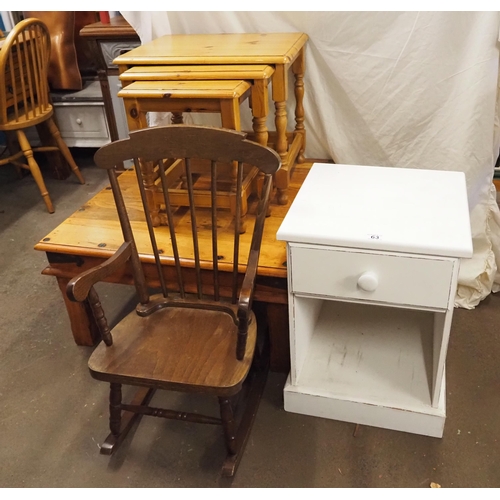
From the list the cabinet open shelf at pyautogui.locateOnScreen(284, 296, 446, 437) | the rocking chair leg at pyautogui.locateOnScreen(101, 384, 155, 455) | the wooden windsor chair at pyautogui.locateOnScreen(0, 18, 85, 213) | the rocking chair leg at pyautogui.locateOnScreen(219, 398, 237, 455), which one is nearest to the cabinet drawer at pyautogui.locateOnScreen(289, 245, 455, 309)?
the cabinet open shelf at pyautogui.locateOnScreen(284, 296, 446, 437)

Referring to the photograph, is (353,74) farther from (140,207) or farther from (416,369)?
(416,369)

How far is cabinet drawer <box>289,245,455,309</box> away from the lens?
3.37ft

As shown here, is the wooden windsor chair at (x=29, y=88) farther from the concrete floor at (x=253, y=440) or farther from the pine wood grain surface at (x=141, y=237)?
the concrete floor at (x=253, y=440)

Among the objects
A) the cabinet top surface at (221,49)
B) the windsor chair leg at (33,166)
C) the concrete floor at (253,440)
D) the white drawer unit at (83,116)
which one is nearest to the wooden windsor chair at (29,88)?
the windsor chair leg at (33,166)

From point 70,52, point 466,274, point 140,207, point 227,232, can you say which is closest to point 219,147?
point 227,232

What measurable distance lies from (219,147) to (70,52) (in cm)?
206

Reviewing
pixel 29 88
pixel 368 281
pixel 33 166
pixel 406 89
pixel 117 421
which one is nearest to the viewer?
pixel 368 281

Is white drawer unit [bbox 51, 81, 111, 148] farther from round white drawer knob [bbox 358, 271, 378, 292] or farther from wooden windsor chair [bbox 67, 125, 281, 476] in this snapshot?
round white drawer knob [bbox 358, 271, 378, 292]

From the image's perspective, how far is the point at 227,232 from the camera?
1.48 metres

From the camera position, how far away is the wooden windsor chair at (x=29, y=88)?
86.9 inches

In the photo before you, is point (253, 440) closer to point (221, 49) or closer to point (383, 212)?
point (383, 212)

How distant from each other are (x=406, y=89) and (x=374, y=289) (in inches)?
33.2

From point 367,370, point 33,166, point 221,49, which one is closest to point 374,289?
point 367,370

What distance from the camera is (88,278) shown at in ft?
3.73
